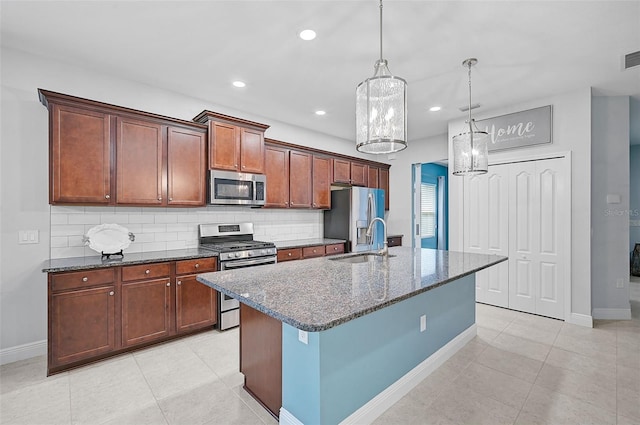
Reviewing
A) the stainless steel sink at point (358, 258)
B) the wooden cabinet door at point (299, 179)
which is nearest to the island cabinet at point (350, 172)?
the wooden cabinet door at point (299, 179)

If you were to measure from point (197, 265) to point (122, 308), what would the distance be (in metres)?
0.75

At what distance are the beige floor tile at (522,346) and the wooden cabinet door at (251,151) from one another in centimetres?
334

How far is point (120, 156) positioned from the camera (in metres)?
3.03

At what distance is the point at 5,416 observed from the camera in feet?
6.61

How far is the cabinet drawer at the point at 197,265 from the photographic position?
123 inches

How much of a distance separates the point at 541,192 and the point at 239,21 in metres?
3.95

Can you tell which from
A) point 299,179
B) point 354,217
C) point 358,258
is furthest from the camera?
point 354,217

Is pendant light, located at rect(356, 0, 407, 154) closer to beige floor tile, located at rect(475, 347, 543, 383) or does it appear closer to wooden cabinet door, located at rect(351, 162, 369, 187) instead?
beige floor tile, located at rect(475, 347, 543, 383)

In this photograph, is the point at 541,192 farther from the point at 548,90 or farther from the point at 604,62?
the point at 604,62

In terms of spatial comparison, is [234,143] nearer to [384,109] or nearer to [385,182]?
[384,109]

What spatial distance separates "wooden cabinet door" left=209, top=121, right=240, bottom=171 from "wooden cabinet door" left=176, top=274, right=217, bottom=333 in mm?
1344

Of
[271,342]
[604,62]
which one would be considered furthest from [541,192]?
[271,342]

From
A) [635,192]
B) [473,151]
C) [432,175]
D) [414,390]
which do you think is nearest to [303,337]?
[414,390]

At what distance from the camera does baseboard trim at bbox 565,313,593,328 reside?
353cm
